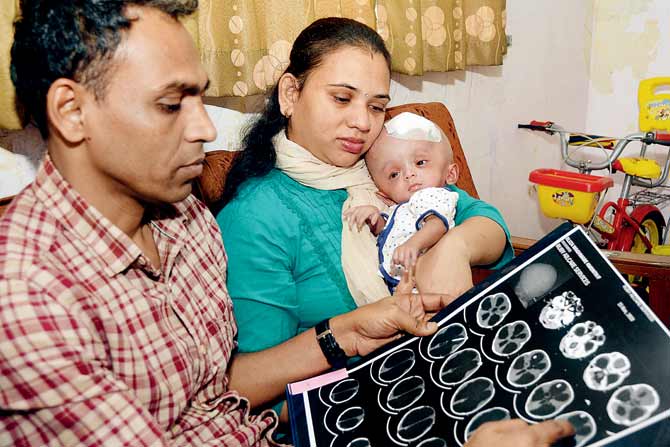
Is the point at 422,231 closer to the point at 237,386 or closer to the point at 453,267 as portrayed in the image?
the point at 453,267

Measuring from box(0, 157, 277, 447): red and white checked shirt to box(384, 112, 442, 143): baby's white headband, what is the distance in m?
0.66

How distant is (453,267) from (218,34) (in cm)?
93

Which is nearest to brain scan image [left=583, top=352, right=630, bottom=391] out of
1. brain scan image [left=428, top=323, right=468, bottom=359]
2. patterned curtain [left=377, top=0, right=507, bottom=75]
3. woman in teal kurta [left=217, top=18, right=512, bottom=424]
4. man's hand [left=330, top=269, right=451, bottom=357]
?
brain scan image [left=428, top=323, right=468, bottom=359]

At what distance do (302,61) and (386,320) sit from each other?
0.68 meters

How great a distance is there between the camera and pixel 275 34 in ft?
5.56

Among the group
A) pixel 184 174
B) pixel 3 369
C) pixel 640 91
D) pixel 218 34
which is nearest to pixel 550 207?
pixel 640 91

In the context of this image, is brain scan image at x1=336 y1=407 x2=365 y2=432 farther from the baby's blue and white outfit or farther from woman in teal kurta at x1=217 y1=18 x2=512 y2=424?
the baby's blue and white outfit

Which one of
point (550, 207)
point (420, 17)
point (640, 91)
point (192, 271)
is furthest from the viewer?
point (640, 91)

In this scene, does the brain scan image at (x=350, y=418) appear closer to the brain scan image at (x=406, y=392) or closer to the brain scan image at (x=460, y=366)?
the brain scan image at (x=406, y=392)

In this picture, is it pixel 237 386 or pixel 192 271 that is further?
pixel 237 386

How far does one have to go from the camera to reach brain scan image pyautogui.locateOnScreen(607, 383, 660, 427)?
712 mm

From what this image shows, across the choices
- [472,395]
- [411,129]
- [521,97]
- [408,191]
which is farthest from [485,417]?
[521,97]

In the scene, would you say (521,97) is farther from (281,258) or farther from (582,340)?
(582,340)

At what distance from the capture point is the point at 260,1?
167 cm
